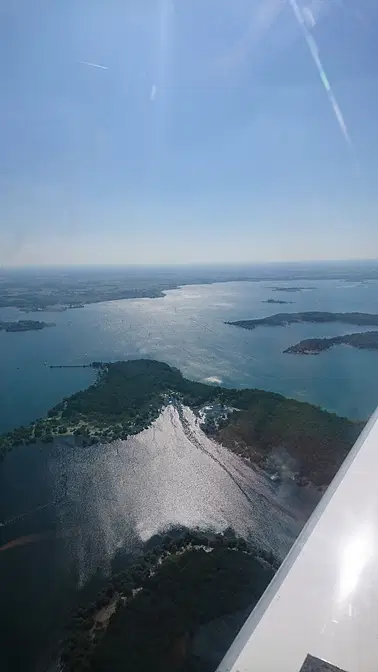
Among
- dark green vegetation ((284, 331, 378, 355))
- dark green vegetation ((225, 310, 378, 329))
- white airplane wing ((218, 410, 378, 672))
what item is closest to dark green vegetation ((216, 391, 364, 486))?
white airplane wing ((218, 410, 378, 672))

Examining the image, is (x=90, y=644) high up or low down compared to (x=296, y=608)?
down

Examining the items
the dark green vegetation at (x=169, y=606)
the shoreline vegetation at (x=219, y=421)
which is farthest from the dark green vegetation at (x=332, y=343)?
the dark green vegetation at (x=169, y=606)

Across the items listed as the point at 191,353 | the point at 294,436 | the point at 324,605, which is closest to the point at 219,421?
the point at 294,436

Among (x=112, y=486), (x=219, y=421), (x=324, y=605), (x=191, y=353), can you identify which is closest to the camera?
(x=324, y=605)

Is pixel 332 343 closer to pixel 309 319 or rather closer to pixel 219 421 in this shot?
pixel 309 319

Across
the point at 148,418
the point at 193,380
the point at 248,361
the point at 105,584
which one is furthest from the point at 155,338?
the point at 105,584

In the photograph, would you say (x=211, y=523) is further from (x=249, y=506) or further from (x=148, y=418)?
(x=148, y=418)
